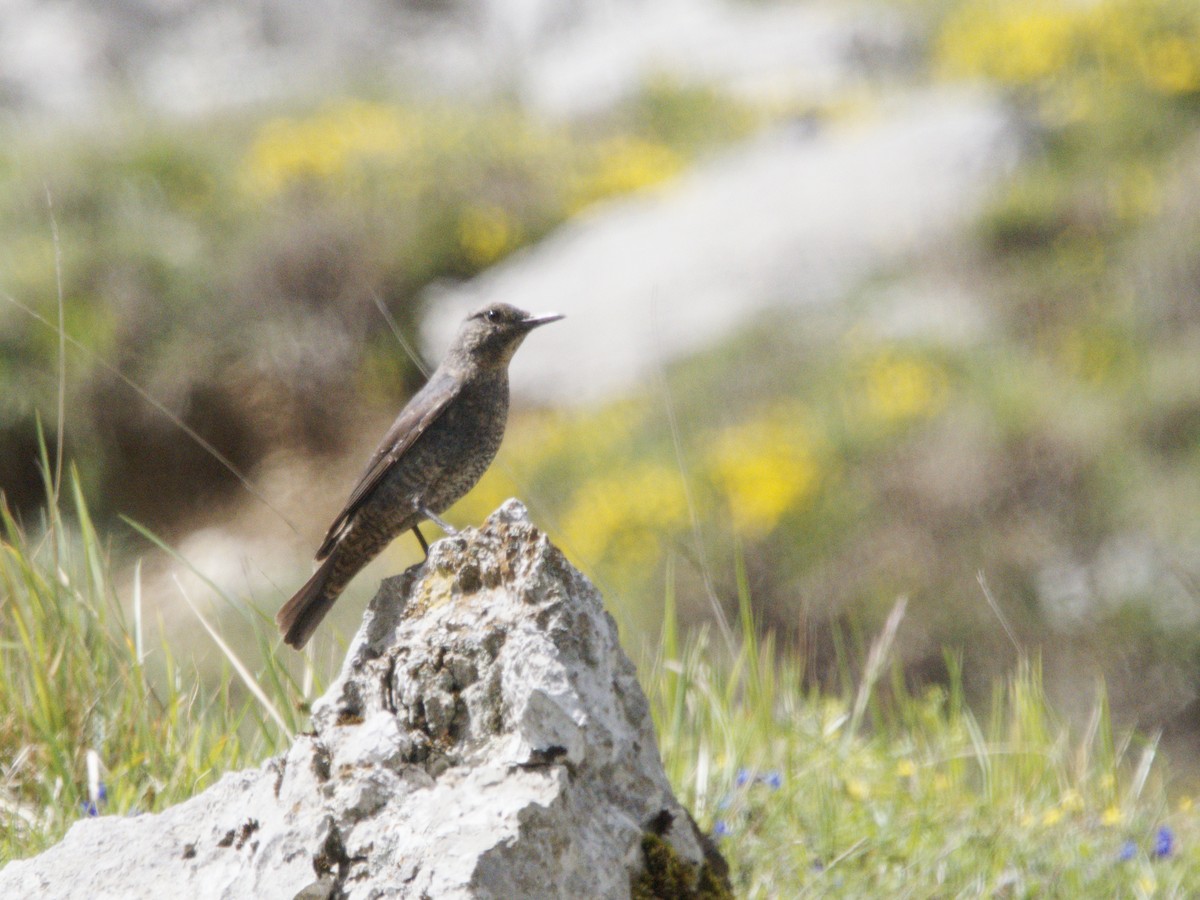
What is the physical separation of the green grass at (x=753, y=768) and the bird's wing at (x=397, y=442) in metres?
0.39

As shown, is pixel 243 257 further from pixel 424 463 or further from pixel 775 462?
pixel 424 463

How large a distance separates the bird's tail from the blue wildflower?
240 cm

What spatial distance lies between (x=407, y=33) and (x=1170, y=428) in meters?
18.6

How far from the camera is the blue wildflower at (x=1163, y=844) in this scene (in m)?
3.76

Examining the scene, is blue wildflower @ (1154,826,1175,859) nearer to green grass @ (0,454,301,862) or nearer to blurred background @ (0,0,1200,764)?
green grass @ (0,454,301,862)

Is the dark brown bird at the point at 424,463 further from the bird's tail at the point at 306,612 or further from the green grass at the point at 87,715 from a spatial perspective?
the green grass at the point at 87,715

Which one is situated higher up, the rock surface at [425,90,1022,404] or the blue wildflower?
the rock surface at [425,90,1022,404]

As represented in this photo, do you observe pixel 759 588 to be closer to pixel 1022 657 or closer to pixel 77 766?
pixel 1022 657

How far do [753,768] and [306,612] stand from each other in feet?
4.38

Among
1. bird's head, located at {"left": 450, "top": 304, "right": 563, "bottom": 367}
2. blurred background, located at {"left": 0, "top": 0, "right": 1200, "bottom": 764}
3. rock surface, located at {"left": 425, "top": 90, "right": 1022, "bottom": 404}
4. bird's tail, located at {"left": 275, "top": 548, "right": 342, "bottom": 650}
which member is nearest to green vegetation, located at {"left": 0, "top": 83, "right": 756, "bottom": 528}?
blurred background, located at {"left": 0, "top": 0, "right": 1200, "bottom": 764}

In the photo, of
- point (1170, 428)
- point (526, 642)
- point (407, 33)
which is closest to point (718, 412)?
point (1170, 428)

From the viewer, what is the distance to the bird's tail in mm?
3861

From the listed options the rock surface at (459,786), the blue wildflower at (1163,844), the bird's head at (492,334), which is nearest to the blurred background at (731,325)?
the bird's head at (492,334)

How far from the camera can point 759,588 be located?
926cm
